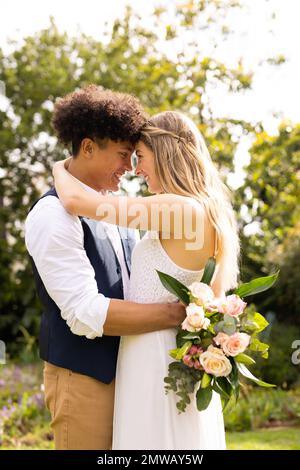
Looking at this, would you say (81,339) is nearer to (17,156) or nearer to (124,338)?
(124,338)

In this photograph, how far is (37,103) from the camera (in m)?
10.7

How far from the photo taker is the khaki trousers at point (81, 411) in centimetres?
314

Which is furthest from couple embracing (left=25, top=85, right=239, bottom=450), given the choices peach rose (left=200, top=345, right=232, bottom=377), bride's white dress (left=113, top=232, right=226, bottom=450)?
peach rose (left=200, top=345, right=232, bottom=377)

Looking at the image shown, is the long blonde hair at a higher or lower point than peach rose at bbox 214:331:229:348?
higher

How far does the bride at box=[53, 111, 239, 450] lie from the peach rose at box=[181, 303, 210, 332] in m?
0.20

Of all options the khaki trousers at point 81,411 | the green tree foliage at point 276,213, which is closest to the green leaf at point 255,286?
the khaki trousers at point 81,411

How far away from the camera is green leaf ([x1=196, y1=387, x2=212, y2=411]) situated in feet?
9.48

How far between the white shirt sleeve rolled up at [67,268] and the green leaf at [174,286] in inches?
9.3

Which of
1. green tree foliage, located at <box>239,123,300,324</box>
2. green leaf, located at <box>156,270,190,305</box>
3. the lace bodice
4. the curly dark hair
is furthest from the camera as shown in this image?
green tree foliage, located at <box>239,123,300,324</box>

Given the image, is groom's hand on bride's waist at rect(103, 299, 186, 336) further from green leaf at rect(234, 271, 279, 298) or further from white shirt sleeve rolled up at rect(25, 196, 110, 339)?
green leaf at rect(234, 271, 279, 298)

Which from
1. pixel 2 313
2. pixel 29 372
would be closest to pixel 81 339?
pixel 29 372

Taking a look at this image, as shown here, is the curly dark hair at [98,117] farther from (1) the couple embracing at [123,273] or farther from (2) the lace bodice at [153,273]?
(2) the lace bodice at [153,273]

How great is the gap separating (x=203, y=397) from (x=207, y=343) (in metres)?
0.21

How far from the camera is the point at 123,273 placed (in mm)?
3320
